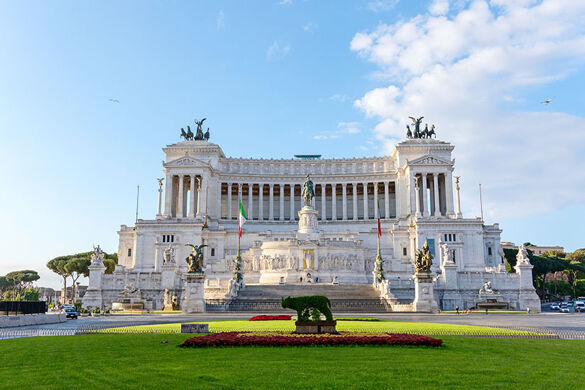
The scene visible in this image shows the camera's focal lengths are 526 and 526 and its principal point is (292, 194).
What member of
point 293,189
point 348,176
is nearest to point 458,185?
point 348,176

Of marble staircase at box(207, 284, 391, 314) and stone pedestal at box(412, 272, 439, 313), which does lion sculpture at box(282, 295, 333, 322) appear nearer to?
marble staircase at box(207, 284, 391, 314)

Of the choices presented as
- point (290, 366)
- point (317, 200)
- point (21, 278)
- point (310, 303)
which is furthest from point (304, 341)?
point (21, 278)

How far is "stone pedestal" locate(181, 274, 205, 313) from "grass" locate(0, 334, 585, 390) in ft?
94.5

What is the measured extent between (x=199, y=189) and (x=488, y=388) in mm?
97209

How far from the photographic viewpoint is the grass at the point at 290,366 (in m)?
12.9

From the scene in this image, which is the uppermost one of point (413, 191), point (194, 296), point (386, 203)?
point (413, 191)

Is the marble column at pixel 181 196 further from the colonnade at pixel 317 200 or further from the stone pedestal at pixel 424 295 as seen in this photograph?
the stone pedestal at pixel 424 295

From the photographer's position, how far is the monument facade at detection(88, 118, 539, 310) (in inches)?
2554

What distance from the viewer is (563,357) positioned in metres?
17.6

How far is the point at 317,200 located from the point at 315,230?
102ft

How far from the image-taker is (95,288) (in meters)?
64.6

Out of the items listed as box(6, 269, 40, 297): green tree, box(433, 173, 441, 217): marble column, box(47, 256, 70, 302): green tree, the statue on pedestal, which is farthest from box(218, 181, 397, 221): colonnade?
the statue on pedestal

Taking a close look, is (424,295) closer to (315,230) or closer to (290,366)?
(290,366)

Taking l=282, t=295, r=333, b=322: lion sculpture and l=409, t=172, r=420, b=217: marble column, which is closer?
l=282, t=295, r=333, b=322: lion sculpture
